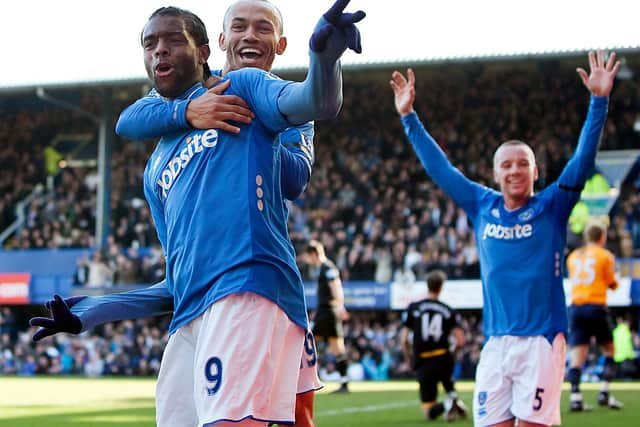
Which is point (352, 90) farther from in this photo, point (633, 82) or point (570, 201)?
point (570, 201)

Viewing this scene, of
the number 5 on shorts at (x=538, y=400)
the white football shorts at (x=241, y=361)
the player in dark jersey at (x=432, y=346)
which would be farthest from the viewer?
the player in dark jersey at (x=432, y=346)

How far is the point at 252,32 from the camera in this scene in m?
4.44

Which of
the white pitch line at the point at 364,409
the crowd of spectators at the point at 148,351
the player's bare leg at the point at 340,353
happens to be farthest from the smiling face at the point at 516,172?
the crowd of spectators at the point at 148,351

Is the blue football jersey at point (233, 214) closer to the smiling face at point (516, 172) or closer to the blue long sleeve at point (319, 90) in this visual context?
the blue long sleeve at point (319, 90)

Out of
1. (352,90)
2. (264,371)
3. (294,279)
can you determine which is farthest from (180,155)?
(352,90)

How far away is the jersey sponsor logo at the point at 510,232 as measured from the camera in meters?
6.25

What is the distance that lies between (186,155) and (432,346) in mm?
8446

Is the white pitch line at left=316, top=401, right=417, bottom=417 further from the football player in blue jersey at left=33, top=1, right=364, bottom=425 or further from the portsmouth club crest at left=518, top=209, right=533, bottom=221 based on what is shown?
the football player in blue jersey at left=33, top=1, right=364, bottom=425

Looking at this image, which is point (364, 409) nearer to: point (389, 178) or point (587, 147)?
point (587, 147)

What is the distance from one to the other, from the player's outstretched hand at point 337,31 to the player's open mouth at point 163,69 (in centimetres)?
73

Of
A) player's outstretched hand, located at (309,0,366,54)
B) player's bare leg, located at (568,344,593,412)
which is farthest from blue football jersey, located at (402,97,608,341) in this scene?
player's bare leg, located at (568,344,593,412)

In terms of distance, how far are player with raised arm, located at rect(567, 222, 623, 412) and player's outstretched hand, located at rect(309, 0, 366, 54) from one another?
9815mm

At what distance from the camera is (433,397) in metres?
11.3

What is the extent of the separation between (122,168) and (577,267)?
21.5 metres
